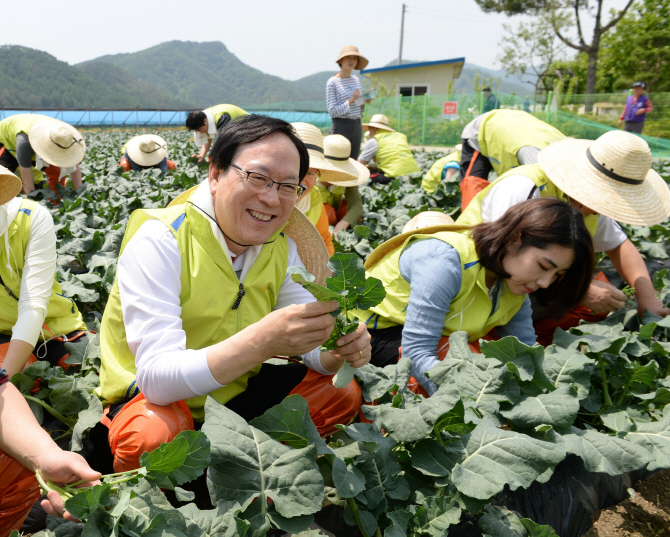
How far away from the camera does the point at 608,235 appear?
2730 mm

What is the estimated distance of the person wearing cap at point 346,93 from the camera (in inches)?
216

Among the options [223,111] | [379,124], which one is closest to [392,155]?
[379,124]

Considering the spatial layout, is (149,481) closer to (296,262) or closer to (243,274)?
(243,274)

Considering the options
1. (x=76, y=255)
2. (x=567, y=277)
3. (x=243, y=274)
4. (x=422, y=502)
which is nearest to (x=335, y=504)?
(x=422, y=502)

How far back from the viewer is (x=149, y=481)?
1.03 meters

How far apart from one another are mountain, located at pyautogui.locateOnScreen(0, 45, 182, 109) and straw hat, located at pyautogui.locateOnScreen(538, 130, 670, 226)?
7977 centimetres

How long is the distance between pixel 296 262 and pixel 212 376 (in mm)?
631

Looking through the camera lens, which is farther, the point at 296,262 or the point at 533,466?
the point at 296,262

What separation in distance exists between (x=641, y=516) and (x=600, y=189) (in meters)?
1.39

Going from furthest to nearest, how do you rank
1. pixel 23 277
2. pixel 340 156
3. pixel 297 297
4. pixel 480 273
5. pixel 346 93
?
pixel 346 93, pixel 340 156, pixel 480 273, pixel 23 277, pixel 297 297

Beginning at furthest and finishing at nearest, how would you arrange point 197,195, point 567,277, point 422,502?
point 567,277 → point 197,195 → point 422,502

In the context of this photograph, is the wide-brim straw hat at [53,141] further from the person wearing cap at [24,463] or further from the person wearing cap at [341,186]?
the person wearing cap at [24,463]

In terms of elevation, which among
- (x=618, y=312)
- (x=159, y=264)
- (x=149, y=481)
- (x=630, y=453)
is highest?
(x=159, y=264)

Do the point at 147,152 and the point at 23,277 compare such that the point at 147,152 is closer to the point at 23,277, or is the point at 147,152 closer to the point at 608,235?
the point at 23,277
